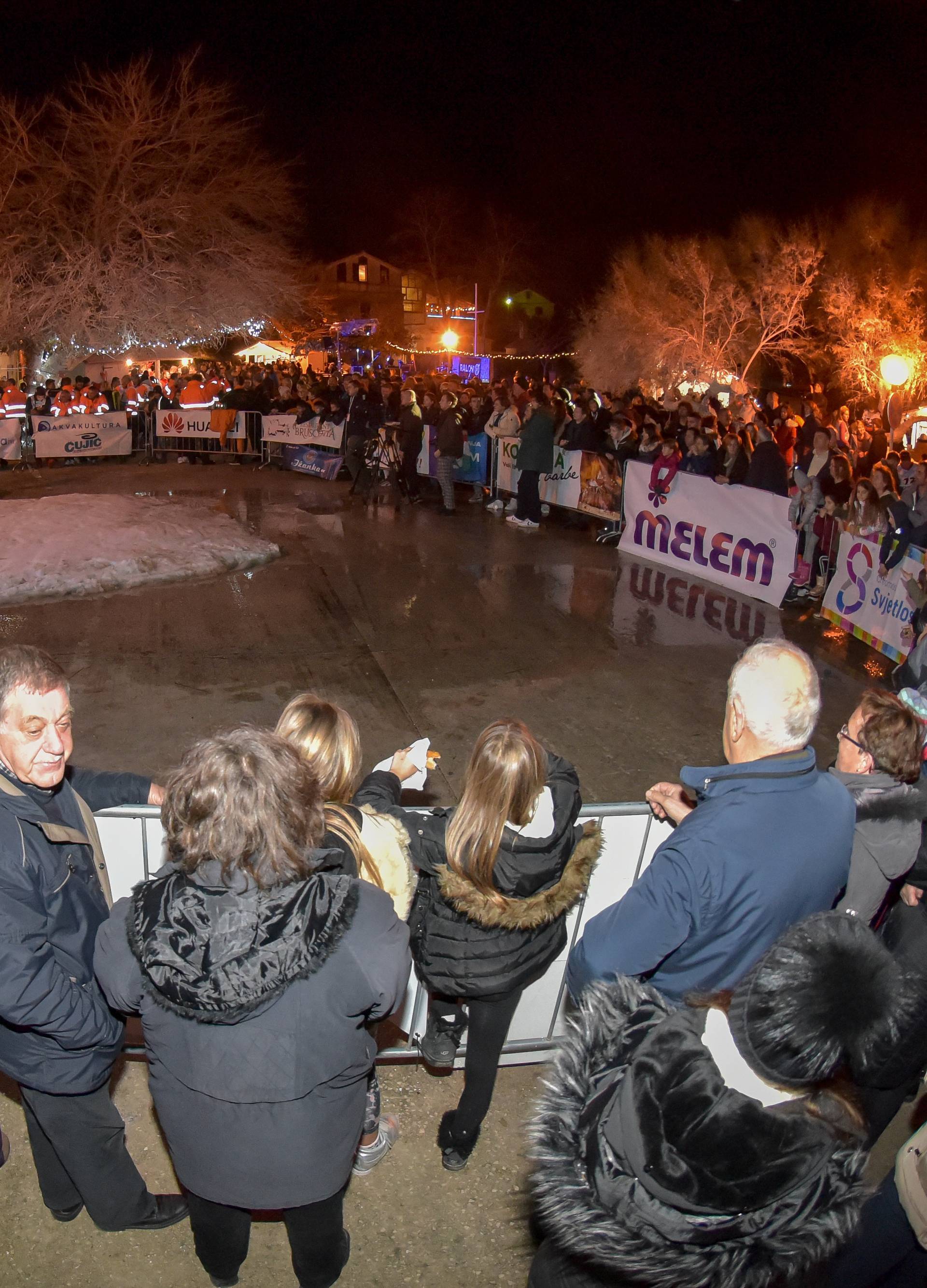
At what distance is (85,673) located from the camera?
26.4 ft

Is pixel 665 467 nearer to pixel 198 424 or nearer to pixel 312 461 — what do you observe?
pixel 312 461

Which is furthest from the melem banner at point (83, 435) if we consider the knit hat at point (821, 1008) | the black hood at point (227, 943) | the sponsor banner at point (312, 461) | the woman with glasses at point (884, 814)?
the knit hat at point (821, 1008)

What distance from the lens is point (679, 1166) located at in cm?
168

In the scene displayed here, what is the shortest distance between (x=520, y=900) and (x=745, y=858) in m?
0.82

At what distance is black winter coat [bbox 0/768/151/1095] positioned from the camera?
2.38m

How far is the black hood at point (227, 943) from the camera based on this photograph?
2.05 meters

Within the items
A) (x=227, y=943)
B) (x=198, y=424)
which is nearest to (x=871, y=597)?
(x=227, y=943)

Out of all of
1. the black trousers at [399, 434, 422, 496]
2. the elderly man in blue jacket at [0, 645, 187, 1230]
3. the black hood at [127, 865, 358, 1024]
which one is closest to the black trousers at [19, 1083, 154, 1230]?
the elderly man in blue jacket at [0, 645, 187, 1230]

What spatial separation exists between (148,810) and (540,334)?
69.3 metres

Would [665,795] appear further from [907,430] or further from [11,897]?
[907,430]

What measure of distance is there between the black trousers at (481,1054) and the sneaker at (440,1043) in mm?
230

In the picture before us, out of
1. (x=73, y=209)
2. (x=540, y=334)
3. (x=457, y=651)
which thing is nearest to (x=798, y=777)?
(x=457, y=651)

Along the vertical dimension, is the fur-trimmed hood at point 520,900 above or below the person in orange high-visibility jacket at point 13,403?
below

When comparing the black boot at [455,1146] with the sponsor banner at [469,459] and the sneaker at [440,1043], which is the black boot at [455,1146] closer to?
the sneaker at [440,1043]
